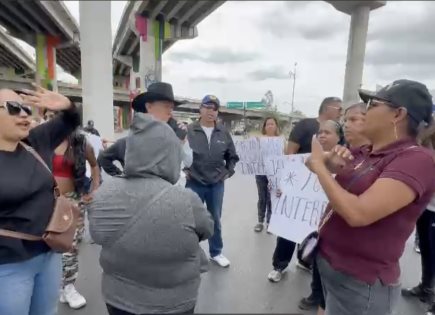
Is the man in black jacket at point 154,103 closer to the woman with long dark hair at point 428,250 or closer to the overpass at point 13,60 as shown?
the woman with long dark hair at point 428,250

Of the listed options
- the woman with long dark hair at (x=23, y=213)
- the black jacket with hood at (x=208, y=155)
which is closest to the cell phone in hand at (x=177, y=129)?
the black jacket with hood at (x=208, y=155)

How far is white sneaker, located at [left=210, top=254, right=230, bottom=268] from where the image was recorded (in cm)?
351

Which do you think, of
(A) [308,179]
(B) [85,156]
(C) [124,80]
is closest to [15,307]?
(B) [85,156]

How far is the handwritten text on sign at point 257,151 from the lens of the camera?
4439 mm

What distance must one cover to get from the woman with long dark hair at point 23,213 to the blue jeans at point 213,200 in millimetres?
1829

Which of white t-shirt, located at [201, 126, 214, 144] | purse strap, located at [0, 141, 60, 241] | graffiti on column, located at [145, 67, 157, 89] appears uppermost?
graffiti on column, located at [145, 67, 157, 89]

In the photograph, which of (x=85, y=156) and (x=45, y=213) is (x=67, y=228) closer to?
(x=45, y=213)

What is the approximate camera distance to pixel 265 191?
480 centimetres

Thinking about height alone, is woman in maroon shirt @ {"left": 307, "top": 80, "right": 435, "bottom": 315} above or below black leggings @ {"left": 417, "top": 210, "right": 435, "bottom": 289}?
above

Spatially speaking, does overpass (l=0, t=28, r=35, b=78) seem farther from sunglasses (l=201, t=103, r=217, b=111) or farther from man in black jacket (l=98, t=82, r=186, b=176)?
man in black jacket (l=98, t=82, r=186, b=176)

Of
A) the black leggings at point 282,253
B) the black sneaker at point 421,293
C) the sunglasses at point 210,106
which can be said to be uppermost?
the sunglasses at point 210,106

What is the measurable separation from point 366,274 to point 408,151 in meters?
0.55

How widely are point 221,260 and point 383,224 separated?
2.44m

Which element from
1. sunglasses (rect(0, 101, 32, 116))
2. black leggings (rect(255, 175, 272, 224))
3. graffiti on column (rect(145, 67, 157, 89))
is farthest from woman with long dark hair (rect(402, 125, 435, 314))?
graffiti on column (rect(145, 67, 157, 89))
